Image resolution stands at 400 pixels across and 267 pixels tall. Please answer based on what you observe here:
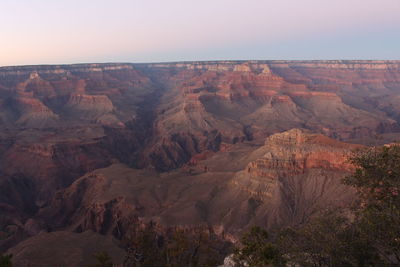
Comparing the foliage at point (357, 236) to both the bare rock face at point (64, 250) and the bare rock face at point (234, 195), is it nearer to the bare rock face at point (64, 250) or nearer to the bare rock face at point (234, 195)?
the bare rock face at point (234, 195)

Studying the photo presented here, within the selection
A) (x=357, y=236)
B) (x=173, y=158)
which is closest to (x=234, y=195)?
(x=357, y=236)

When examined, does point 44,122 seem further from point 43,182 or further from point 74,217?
point 74,217

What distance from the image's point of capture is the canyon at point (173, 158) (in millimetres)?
49438

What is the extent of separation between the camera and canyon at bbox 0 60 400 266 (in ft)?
162

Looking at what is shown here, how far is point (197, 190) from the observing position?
189ft

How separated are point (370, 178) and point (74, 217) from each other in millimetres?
56864

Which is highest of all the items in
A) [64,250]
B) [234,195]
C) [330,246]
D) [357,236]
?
[330,246]

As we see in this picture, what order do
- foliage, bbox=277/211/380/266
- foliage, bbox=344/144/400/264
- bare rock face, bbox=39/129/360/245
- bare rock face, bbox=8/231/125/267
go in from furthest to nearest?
1. bare rock face, bbox=39/129/360/245
2. bare rock face, bbox=8/231/125/267
3. foliage, bbox=277/211/380/266
4. foliage, bbox=344/144/400/264

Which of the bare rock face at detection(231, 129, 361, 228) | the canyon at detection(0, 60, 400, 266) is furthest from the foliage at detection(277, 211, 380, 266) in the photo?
the bare rock face at detection(231, 129, 361, 228)

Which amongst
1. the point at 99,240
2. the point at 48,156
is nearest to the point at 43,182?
the point at 48,156

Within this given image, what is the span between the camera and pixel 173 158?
10294 centimetres

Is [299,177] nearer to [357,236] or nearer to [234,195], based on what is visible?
[234,195]

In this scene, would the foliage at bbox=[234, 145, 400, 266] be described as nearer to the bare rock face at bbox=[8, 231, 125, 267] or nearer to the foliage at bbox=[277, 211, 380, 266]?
the foliage at bbox=[277, 211, 380, 266]

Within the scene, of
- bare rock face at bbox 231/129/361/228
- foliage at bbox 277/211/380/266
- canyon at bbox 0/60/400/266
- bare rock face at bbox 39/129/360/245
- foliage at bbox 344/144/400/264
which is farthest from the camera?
canyon at bbox 0/60/400/266
